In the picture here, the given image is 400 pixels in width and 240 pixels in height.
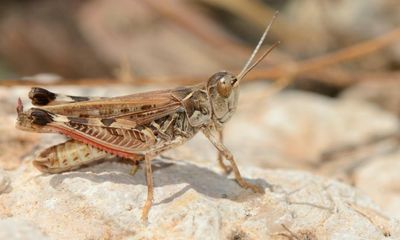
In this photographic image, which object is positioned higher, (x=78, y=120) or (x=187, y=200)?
(x=78, y=120)

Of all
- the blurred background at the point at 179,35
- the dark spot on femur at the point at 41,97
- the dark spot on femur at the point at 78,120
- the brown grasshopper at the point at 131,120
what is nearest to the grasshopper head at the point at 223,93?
the brown grasshopper at the point at 131,120

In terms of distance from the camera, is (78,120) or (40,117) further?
(78,120)

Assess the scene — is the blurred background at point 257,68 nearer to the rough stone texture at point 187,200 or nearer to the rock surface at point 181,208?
the rough stone texture at point 187,200

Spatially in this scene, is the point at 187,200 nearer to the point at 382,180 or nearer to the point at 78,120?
the point at 78,120

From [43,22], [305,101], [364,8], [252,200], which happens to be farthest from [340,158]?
[43,22]

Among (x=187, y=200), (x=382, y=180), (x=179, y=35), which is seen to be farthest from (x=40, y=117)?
(x=179, y=35)

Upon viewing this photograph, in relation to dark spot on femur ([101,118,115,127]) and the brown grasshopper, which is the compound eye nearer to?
the brown grasshopper
